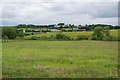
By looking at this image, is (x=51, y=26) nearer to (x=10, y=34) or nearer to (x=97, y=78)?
(x=10, y=34)

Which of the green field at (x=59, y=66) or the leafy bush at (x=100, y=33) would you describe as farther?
the leafy bush at (x=100, y=33)

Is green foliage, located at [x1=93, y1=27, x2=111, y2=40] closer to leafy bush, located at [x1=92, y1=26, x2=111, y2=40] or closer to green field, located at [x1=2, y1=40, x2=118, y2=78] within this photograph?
leafy bush, located at [x1=92, y1=26, x2=111, y2=40]

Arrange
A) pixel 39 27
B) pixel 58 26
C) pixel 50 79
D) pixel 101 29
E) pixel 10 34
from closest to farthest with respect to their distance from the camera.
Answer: pixel 50 79, pixel 10 34, pixel 101 29, pixel 39 27, pixel 58 26

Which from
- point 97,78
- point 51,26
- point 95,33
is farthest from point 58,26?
point 97,78

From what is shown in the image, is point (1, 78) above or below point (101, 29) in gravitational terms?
below

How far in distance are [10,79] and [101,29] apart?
9368cm

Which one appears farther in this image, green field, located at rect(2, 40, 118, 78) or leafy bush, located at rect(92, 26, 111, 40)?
leafy bush, located at rect(92, 26, 111, 40)

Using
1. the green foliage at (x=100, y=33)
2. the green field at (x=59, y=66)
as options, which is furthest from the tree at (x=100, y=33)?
the green field at (x=59, y=66)

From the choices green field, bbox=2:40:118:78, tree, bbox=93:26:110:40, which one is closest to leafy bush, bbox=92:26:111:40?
tree, bbox=93:26:110:40

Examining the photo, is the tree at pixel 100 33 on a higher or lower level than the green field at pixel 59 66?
higher

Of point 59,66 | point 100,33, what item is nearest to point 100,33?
point 100,33

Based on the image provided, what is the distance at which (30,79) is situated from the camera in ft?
21.0

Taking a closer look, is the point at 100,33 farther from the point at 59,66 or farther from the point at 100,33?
the point at 59,66

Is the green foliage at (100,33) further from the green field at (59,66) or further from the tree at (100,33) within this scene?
the green field at (59,66)
